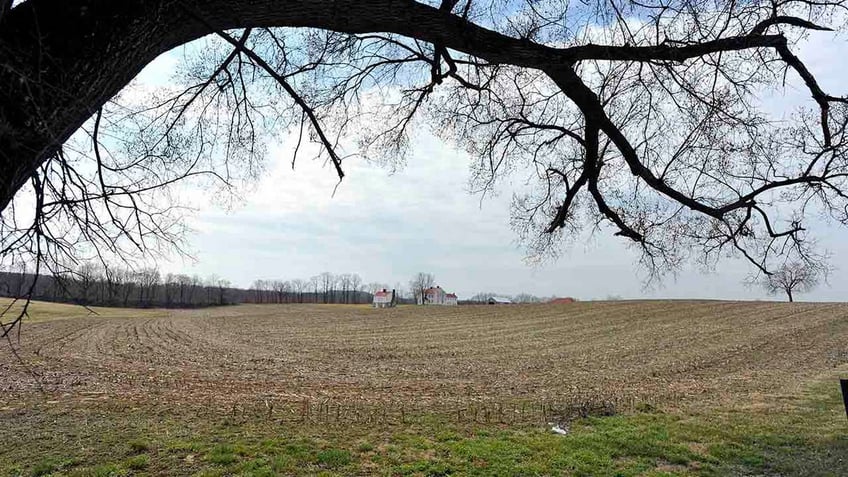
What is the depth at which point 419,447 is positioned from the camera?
25.1ft

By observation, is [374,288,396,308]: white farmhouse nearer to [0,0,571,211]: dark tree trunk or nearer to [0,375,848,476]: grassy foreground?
[0,375,848,476]: grassy foreground

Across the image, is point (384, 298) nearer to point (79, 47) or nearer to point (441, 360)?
point (441, 360)

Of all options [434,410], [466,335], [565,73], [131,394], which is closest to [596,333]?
[466,335]

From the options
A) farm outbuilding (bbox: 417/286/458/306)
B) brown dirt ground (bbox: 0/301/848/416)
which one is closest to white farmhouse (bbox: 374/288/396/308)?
farm outbuilding (bbox: 417/286/458/306)

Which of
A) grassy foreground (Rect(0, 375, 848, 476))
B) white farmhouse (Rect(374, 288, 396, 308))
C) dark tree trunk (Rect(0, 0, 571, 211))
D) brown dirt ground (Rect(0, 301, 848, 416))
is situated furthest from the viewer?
white farmhouse (Rect(374, 288, 396, 308))

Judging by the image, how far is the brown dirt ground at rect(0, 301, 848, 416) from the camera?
43.5 feet

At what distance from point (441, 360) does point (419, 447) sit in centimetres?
1372

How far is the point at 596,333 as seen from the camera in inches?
1260

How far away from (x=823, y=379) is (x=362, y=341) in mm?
20295

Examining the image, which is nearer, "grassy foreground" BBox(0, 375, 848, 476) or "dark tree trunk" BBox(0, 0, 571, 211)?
"dark tree trunk" BBox(0, 0, 571, 211)

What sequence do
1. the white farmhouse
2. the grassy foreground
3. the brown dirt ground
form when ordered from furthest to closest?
1. the white farmhouse
2. the brown dirt ground
3. the grassy foreground

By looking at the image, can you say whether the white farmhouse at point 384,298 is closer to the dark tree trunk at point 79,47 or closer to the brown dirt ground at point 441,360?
the brown dirt ground at point 441,360

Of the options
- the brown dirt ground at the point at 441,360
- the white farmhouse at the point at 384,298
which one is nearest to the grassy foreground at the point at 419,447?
the brown dirt ground at the point at 441,360

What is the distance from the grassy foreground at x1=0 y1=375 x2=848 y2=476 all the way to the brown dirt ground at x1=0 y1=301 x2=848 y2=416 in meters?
2.58
